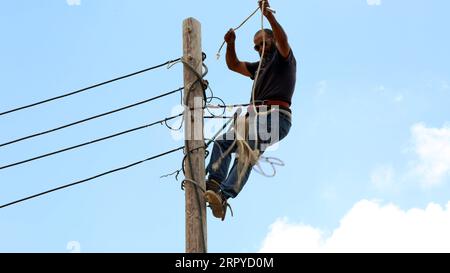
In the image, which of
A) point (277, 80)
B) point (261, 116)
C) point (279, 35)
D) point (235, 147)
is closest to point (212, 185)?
point (235, 147)

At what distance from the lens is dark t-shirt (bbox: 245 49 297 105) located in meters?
7.29

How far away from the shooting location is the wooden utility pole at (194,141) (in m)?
6.70

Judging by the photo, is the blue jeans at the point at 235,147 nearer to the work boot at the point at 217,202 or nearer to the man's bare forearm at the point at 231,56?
the work boot at the point at 217,202

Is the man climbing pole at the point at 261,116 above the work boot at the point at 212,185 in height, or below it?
above

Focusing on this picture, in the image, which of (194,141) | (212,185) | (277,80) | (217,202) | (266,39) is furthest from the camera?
(266,39)

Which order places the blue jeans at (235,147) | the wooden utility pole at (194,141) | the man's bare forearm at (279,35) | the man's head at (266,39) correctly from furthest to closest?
the man's head at (266,39)
the man's bare forearm at (279,35)
the blue jeans at (235,147)
the wooden utility pole at (194,141)

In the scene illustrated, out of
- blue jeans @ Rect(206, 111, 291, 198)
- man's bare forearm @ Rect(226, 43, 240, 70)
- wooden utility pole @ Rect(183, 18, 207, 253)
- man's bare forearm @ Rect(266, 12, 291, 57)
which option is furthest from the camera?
man's bare forearm @ Rect(226, 43, 240, 70)

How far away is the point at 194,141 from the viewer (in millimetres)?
7035

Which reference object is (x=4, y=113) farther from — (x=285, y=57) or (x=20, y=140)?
(x=285, y=57)

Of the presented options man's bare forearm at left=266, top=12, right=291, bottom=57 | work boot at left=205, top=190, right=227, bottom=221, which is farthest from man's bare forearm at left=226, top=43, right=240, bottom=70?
work boot at left=205, top=190, right=227, bottom=221

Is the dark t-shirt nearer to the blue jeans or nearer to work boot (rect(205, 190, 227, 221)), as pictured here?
the blue jeans

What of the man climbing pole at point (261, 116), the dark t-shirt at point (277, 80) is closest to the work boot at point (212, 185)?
the man climbing pole at point (261, 116)

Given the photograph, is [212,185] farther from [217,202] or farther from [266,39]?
[266,39]

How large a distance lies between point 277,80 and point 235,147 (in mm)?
708
